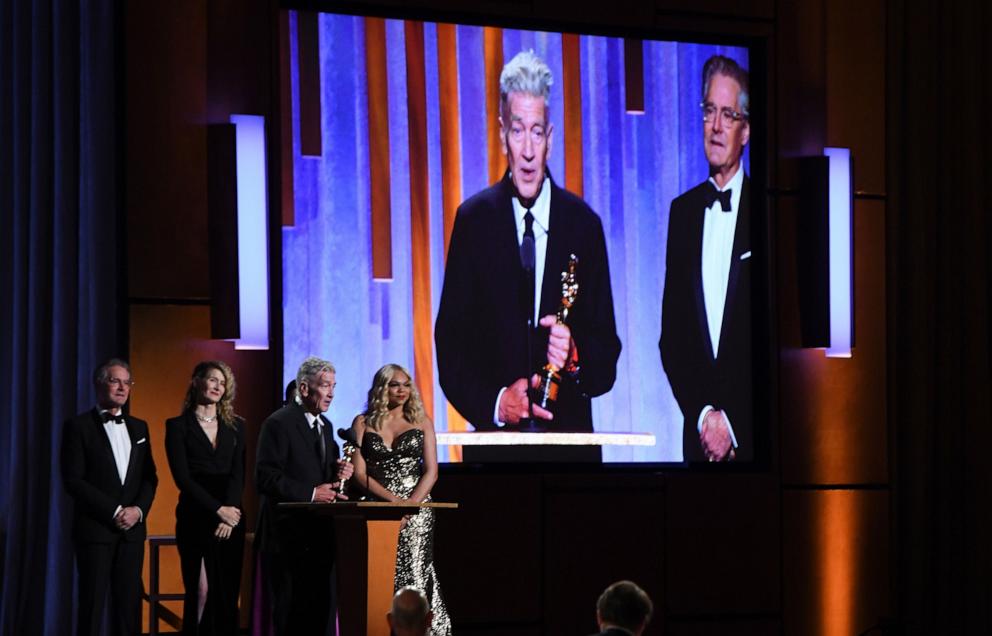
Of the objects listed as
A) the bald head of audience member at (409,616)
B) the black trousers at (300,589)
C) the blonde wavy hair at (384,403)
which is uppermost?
the blonde wavy hair at (384,403)

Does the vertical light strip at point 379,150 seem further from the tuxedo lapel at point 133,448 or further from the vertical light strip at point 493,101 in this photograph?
the tuxedo lapel at point 133,448

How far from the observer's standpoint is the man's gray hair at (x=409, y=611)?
10.8 feet

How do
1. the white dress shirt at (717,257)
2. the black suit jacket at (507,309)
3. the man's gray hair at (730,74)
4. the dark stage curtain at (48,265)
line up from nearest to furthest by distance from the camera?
the dark stage curtain at (48,265) → the black suit jacket at (507,309) → the white dress shirt at (717,257) → the man's gray hair at (730,74)

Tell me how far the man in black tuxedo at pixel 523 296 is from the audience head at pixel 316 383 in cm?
131

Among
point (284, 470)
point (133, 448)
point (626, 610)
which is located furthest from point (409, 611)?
point (133, 448)

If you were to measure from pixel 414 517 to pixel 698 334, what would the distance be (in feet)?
7.30

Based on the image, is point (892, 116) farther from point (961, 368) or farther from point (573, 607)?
point (573, 607)

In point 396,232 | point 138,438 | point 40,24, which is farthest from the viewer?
point 396,232

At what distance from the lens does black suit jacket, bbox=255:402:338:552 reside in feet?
18.7

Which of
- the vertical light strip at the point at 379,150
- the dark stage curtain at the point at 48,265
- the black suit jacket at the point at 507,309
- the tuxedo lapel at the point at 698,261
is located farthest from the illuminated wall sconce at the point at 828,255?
the dark stage curtain at the point at 48,265

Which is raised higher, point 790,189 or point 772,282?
point 790,189

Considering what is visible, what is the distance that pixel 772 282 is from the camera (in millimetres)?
7684

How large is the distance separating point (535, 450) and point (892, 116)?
2970 millimetres

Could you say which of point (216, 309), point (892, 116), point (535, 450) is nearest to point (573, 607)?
point (535, 450)
